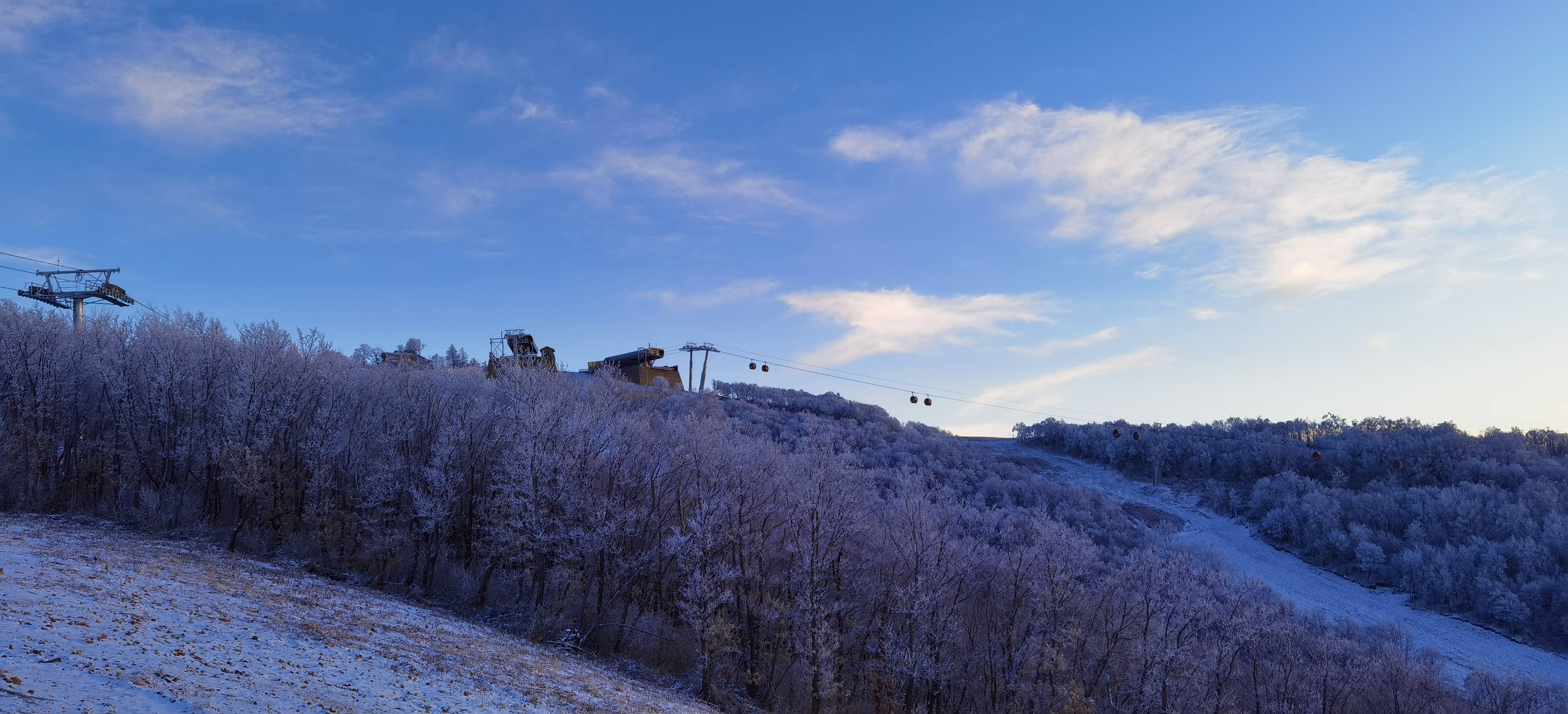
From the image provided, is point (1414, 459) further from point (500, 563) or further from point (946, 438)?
point (500, 563)

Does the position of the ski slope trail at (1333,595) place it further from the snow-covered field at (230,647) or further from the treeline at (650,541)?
the snow-covered field at (230,647)

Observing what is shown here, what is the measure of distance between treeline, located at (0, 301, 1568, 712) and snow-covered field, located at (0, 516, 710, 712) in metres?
5.56

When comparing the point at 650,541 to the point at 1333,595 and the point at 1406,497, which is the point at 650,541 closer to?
the point at 1333,595

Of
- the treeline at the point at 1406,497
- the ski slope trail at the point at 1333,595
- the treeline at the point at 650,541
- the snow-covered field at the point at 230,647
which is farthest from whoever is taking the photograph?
the treeline at the point at 1406,497

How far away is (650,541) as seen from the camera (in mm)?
38406

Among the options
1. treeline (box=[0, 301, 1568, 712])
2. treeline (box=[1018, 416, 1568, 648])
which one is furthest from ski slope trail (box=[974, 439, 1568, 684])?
treeline (box=[0, 301, 1568, 712])

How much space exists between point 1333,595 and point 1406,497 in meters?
15.7

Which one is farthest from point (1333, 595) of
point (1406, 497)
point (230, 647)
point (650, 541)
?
point (230, 647)

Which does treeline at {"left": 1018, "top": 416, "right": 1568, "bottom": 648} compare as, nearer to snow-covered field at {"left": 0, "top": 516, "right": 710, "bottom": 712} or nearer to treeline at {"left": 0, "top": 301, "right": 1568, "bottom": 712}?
treeline at {"left": 0, "top": 301, "right": 1568, "bottom": 712}

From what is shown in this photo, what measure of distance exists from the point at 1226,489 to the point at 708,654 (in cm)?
6529

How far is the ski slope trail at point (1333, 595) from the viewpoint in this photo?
143 feet

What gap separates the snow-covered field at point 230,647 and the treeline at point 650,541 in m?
5.56

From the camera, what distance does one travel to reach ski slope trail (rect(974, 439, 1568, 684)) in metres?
43.6

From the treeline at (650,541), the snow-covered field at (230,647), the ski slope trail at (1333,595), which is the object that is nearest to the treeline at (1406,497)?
the ski slope trail at (1333,595)
